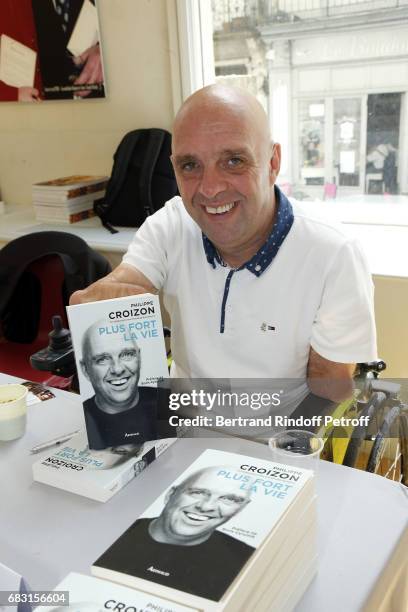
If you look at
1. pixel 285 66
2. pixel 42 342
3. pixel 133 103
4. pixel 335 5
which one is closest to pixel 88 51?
pixel 133 103

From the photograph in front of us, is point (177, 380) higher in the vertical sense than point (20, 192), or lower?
lower

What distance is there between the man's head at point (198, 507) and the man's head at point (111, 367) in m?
0.27

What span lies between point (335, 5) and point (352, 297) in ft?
4.54

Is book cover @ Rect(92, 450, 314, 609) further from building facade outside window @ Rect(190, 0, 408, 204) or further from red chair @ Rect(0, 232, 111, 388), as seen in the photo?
building facade outside window @ Rect(190, 0, 408, 204)

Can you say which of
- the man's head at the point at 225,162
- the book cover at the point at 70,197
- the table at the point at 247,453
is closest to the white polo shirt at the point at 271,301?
the man's head at the point at 225,162

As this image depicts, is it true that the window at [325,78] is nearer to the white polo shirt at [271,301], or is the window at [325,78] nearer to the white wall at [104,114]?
the white wall at [104,114]

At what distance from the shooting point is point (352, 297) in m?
1.28

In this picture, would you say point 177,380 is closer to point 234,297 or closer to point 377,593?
point 234,297

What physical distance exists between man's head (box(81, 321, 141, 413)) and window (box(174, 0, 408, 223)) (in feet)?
5.22

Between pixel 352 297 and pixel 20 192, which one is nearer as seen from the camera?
pixel 352 297

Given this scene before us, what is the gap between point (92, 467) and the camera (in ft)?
3.27

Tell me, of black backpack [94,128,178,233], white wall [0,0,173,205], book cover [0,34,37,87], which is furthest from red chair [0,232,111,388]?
book cover [0,34,37,87]

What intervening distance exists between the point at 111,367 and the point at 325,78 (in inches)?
66.7

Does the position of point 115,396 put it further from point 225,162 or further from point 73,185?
point 73,185
